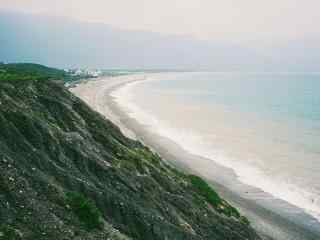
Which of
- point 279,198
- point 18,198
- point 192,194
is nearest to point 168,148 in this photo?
point 279,198

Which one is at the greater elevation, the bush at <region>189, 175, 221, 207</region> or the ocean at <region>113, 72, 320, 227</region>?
the bush at <region>189, 175, 221, 207</region>

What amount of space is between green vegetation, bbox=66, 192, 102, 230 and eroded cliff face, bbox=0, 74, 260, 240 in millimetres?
42

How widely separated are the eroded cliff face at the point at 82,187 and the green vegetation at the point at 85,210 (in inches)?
1.7

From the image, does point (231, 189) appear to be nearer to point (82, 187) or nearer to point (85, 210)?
point (82, 187)

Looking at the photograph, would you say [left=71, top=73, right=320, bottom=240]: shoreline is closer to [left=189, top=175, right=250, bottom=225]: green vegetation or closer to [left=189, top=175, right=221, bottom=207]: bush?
[left=189, top=175, right=250, bottom=225]: green vegetation

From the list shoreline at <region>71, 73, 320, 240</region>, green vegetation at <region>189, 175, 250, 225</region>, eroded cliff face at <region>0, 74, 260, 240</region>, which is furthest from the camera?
shoreline at <region>71, 73, 320, 240</region>

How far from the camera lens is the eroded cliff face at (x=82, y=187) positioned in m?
19.9

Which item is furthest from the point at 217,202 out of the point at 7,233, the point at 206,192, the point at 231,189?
the point at 7,233

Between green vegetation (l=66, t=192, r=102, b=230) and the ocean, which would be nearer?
green vegetation (l=66, t=192, r=102, b=230)

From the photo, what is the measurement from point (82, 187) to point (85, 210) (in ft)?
8.16

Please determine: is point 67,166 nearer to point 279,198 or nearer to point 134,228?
point 134,228

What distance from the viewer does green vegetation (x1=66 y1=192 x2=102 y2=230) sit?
21094mm

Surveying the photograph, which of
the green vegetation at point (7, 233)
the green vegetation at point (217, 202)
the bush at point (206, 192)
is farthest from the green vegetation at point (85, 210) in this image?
the bush at point (206, 192)

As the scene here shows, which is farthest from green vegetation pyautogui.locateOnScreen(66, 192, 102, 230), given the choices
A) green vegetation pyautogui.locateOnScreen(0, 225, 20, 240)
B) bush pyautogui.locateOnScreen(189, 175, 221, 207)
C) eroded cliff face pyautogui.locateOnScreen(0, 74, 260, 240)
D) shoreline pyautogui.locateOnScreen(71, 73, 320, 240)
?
shoreline pyautogui.locateOnScreen(71, 73, 320, 240)
